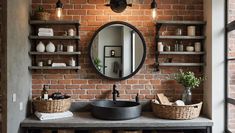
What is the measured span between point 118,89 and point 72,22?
1.03m

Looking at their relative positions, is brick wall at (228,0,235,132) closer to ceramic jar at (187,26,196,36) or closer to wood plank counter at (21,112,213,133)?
wood plank counter at (21,112,213,133)

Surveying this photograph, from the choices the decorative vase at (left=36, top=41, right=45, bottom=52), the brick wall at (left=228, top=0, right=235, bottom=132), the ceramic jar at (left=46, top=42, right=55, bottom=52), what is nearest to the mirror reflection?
the ceramic jar at (left=46, top=42, right=55, bottom=52)

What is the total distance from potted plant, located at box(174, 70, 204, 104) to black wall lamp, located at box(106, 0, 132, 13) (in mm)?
1099

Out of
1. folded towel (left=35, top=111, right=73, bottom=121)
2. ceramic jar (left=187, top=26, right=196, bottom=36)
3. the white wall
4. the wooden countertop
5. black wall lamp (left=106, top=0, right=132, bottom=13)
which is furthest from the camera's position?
ceramic jar (left=187, top=26, right=196, bottom=36)

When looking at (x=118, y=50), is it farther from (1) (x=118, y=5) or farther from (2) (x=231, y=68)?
(2) (x=231, y=68)

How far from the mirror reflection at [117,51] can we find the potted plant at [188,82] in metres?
0.55

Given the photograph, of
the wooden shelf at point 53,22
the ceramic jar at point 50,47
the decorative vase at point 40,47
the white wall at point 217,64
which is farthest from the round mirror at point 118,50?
the white wall at point 217,64

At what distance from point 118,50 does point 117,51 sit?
18mm

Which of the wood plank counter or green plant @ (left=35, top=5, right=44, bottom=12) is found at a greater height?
green plant @ (left=35, top=5, right=44, bottom=12)

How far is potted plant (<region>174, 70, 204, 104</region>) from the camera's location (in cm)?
300

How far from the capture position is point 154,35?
325 cm

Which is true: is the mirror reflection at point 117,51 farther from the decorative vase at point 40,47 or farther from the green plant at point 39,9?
the green plant at point 39,9

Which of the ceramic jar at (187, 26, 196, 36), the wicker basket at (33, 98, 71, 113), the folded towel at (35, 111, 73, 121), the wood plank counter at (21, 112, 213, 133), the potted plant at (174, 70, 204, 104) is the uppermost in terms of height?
the ceramic jar at (187, 26, 196, 36)

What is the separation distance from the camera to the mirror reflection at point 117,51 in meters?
3.20
